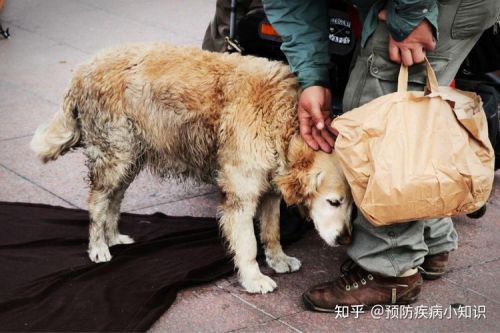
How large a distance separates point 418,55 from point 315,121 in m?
0.62

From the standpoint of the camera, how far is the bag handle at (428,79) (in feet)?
13.7

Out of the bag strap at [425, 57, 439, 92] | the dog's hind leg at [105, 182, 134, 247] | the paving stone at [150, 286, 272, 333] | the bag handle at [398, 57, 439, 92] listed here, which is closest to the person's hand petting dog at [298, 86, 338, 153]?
the bag handle at [398, 57, 439, 92]

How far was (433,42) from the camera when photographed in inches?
164

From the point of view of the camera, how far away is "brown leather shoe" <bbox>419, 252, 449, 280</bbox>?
5043 millimetres

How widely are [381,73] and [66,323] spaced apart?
1.99m

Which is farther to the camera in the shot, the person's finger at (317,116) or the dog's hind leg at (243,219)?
the dog's hind leg at (243,219)

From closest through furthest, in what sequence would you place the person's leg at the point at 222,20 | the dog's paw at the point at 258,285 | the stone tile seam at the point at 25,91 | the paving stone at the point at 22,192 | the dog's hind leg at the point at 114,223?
the dog's paw at the point at 258,285
the dog's hind leg at the point at 114,223
the paving stone at the point at 22,192
the person's leg at the point at 222,20
the stone tile seam at the point at 25,91

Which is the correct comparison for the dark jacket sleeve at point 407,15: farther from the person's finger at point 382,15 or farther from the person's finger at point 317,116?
the person's finger at point 317,116

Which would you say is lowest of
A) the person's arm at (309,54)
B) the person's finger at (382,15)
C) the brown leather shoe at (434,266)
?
the brown leather shoe at (434,266)

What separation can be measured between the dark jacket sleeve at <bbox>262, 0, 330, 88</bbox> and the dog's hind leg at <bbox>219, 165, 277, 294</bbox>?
0.58 metres

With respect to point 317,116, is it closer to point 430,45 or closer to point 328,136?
point 328,136

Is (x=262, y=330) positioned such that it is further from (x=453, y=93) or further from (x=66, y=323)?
(x=453, y=93)

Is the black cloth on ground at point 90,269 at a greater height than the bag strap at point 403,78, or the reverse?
the bag strap at point 403,78

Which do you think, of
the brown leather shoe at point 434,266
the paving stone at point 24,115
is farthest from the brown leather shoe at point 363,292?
the paving stone at point 24,115
